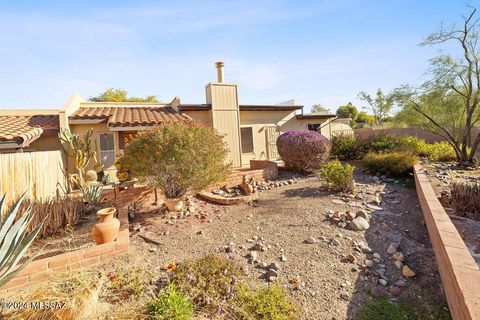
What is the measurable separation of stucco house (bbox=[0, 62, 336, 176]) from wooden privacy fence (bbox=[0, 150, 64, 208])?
2.99 metres

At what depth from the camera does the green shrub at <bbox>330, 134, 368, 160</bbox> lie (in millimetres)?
12352

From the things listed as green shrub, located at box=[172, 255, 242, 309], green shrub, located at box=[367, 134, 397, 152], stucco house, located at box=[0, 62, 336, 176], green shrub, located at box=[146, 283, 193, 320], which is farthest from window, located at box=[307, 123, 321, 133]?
green shrub, located at box=[146, 283, 193, 320]

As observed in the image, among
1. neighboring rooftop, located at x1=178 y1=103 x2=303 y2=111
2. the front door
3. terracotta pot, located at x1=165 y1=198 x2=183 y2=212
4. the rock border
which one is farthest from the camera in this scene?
the front door

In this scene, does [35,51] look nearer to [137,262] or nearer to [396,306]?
[137,262]

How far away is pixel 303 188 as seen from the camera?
26.9 feet

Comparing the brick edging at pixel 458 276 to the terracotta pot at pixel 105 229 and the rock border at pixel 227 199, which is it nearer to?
the rock border at pixel 227 199

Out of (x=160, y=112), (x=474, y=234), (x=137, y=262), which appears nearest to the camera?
(x=137, y=262)

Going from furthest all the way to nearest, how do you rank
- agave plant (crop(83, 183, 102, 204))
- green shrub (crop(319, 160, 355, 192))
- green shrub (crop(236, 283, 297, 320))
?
1. green shrub (crop(319, 160, 355, 192))
2. agave plant (crop(83, 183, 102, 204))
3. green shrub (crop(236, 283, 297, 320))

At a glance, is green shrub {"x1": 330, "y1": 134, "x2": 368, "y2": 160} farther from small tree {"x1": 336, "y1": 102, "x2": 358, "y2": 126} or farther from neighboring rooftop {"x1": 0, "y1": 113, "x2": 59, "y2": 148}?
small tree {"x1": 336, "y1": 102, "x2": 358, "y2": 126}

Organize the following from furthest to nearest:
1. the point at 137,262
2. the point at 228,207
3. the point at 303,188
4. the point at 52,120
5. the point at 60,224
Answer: the point at 52,120, the point at 303,188, the point at 228,207, the point at 60,224, the point at 137,262

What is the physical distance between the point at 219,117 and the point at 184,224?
8183mm

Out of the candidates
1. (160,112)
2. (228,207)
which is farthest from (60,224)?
(160,112)

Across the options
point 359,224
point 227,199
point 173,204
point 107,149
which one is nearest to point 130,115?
point 107,149

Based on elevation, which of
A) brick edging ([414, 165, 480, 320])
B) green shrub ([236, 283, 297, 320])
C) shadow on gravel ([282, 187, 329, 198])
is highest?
shadow on gravel ([282, 187, 329, 198])
